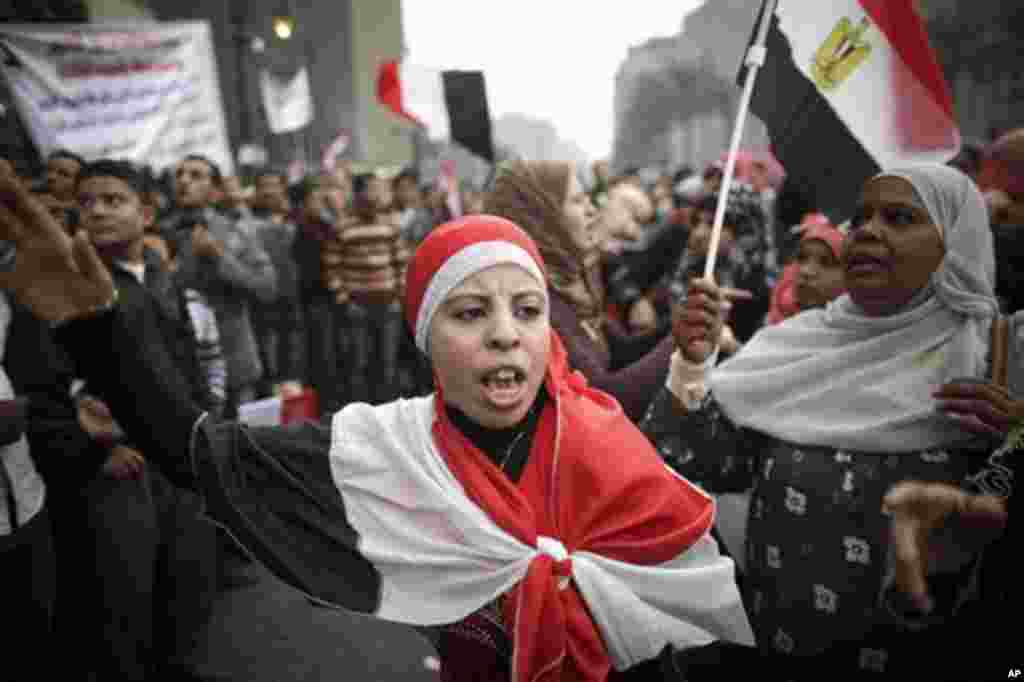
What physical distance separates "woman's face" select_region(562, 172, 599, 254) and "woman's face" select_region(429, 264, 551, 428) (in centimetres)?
124

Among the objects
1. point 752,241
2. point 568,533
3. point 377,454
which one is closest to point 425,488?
point 377,454

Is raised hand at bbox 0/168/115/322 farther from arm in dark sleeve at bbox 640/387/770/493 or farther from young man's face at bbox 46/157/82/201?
young man's face at bbox 46/157/82/201

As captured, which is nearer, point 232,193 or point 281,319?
point 232,193

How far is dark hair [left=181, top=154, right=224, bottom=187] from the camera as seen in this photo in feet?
18.0

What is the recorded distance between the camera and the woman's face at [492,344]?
1.36 meters

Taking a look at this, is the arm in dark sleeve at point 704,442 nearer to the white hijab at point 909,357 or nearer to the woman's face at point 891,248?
the white hijab at point 909,357

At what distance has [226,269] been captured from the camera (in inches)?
201

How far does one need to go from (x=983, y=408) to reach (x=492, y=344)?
1073 millimetres

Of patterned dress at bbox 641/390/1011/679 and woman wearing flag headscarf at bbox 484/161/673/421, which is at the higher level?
woman wearing flag headscarf at bbox 484/161/673/421

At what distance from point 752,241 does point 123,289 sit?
3791 millimetres

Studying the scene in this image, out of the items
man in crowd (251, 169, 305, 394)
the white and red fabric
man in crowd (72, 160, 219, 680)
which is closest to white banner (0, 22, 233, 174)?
man in crowd (251, 169, 305, 394)

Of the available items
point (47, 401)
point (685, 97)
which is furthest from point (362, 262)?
point (685, 97)

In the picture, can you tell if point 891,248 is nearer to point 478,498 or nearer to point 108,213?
point 478,498

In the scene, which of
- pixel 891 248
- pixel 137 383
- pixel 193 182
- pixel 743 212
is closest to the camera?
pixel 137 383
